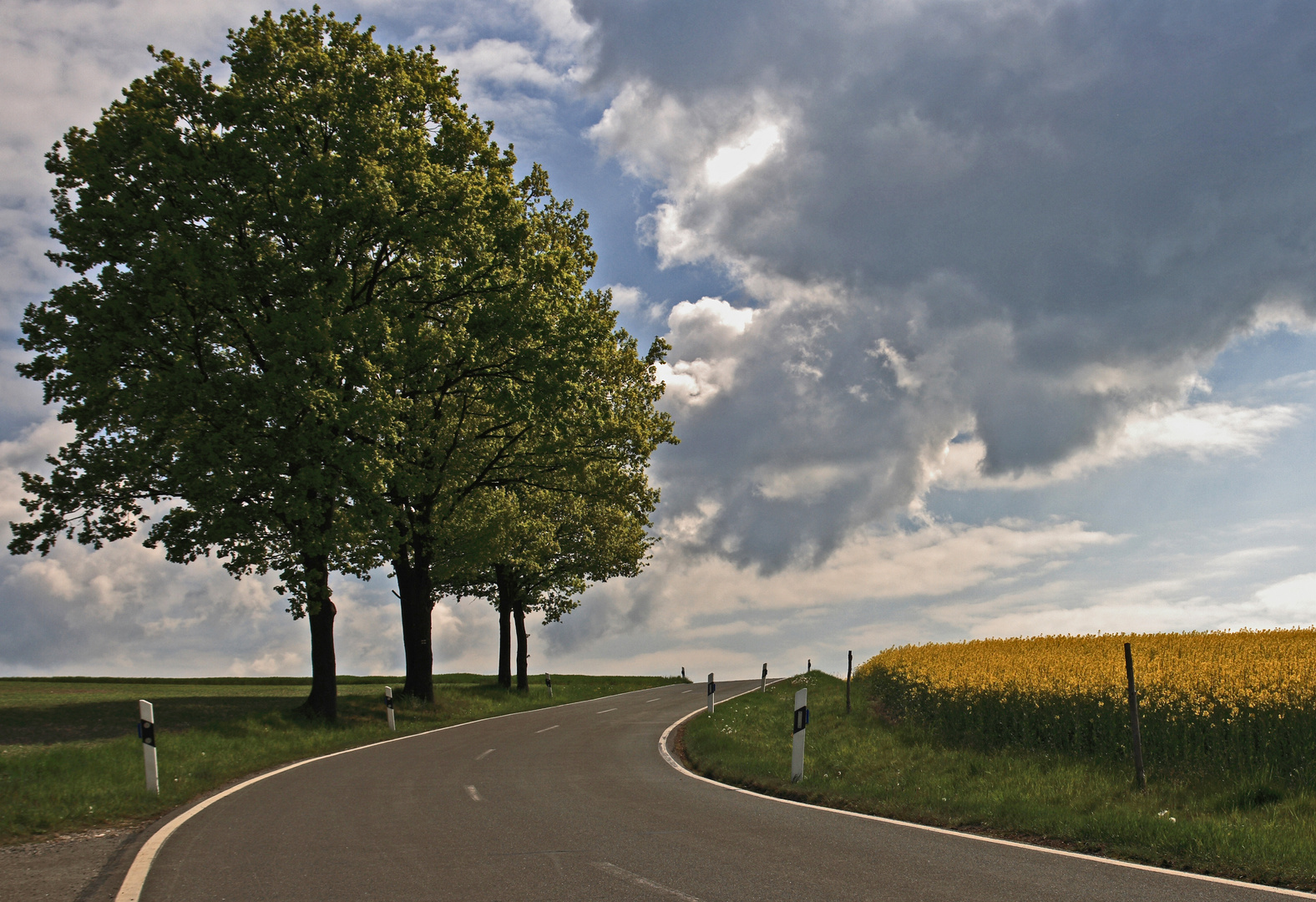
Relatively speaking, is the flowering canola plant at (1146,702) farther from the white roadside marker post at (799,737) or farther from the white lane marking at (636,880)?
the white lane marking at (636,880)

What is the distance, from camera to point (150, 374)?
21.5 m

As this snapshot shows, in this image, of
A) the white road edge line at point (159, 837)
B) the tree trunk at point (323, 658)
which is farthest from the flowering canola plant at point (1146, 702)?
the tree trunk at point (323, 658)

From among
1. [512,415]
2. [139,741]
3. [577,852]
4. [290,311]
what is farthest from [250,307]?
[577,852]

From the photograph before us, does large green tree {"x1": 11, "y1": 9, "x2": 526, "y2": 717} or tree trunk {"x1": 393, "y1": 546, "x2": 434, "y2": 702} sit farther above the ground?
large green tree {"x1": 11, "y1": 9, "x2": 526, "y2": 717}

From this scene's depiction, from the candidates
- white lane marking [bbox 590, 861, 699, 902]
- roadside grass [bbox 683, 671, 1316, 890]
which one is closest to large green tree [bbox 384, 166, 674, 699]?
roadside grass [bbox 683, 671, 1316, 890]

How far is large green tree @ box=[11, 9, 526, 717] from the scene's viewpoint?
835 inches

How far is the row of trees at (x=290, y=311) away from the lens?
21297 millimetres

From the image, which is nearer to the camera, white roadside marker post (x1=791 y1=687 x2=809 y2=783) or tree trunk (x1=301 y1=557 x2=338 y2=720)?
white roadside marker post (x1=791 y1=687 x2=809 y2=783)

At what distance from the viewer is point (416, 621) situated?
2873 cm

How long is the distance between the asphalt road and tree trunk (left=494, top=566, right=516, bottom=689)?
1081 inches

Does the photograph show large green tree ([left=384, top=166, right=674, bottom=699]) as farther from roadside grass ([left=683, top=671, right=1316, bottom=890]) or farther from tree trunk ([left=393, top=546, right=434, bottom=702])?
roadside grass ([left=683, top=671, right=1316, bottom=890])

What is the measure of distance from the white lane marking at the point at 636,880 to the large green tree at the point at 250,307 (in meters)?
15.2

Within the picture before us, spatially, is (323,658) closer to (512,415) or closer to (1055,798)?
(512,415)

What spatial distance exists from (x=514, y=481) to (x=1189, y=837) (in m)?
23.3
